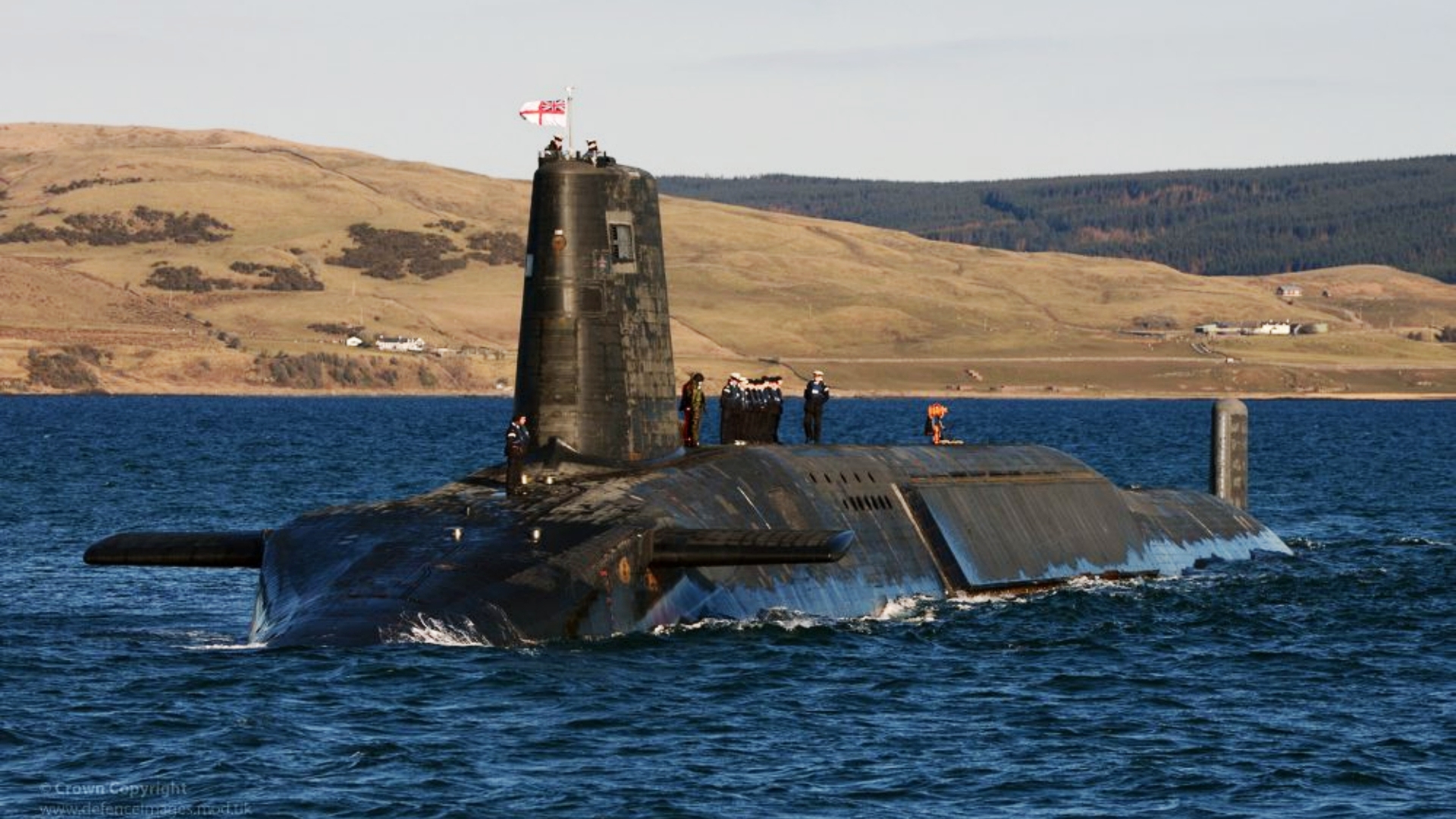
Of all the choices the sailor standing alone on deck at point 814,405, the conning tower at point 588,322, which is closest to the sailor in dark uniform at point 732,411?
the sailor standing alone on deck at point 814,405

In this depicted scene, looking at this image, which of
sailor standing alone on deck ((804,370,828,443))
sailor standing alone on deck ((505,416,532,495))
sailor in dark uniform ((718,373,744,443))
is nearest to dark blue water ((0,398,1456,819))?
sailor standing alone on deck ((505,416,532,495))

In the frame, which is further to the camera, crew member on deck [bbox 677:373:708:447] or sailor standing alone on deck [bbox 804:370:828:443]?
sailor standing alone on deck [bbox 804:370:828:443]

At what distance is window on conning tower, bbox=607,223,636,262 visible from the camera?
Result: 35.2 m

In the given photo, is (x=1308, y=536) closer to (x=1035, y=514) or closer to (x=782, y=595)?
(x=1035, y=514)

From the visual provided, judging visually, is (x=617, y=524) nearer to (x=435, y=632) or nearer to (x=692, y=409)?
(x=435, y=632)

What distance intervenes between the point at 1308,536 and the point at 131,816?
41.5 metres

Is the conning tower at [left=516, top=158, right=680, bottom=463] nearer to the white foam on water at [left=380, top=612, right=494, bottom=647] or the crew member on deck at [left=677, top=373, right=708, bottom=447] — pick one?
the crew member on deck at [left=677, top=373, right=708, bottom=447]

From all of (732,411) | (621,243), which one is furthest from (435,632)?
(732,411)

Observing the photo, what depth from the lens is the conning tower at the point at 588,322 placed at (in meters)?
34.7

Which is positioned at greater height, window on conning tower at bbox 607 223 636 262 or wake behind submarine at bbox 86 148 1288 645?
window on conning tower at bbox 607 223 636 262

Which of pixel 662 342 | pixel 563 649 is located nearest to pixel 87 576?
pixel 662 342

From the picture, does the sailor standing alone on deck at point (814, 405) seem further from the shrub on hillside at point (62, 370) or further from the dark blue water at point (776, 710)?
the shrub on hillside at point (62, 370)

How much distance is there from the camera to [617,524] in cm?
3131

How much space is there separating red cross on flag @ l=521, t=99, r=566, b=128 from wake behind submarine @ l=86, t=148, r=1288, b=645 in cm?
74
